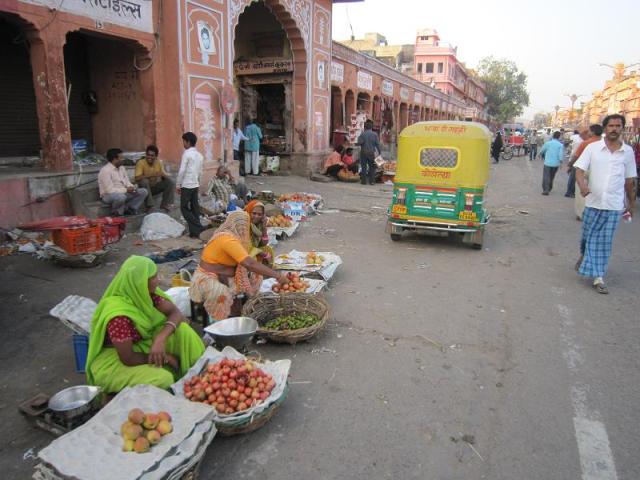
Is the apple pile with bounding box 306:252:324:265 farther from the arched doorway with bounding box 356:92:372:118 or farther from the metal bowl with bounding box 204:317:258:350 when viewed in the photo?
the arched doorway with bounding box 356:92:372:118

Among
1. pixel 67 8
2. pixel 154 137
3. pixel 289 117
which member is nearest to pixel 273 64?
pixel 289 117

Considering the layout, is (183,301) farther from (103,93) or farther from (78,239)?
(103,93)

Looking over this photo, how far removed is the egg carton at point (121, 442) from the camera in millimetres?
2273

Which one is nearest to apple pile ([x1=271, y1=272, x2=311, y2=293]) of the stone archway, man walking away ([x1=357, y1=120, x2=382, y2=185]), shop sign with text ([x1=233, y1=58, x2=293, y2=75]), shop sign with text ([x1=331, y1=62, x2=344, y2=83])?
man walking away ([x1=357, y1=120, x2=382, y2=185])

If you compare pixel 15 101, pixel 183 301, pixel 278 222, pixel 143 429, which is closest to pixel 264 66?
pixel 15 101

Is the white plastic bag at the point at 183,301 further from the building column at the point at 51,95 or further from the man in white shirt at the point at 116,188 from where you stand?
the building column at the point at 51,95

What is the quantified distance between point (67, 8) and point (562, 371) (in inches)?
330

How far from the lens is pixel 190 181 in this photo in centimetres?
759

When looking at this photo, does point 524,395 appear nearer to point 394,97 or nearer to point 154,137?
point 154,137

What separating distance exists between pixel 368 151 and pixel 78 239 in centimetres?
1038

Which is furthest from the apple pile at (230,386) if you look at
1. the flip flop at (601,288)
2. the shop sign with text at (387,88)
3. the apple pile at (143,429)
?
the shop sign with text at (387,88)

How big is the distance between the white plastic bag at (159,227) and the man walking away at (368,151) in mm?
7906

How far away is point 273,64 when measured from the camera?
50.9 feet

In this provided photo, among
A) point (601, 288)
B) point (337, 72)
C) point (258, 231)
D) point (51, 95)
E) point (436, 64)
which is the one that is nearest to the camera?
point (258, 231)
